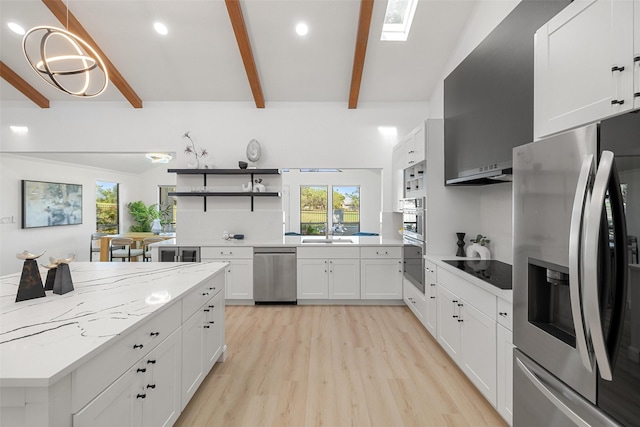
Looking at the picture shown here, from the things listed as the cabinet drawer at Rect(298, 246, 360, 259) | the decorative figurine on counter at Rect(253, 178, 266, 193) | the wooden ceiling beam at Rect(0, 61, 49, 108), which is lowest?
the cabinet drawer at Rect(298, 246, 360, 259)

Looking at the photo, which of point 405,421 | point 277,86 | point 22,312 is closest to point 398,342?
point 405,421

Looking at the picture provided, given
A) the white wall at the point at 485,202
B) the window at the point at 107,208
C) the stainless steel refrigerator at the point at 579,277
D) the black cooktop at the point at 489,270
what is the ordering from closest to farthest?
the stainless steel refrigerator at the point at 579,277
the black cooktop at the point at 489,270
the white wall at the point at 485,202
the window at the point at 107,208

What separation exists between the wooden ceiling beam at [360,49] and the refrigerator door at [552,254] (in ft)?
8.37

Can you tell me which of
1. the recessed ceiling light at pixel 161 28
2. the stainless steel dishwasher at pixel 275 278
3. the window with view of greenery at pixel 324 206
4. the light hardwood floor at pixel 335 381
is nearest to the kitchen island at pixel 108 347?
the light hardwood floor at pixel 335 381

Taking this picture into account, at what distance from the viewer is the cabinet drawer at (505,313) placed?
1.85 metres

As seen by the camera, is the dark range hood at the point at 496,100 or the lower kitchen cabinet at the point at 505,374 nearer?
the lower kitchen cabinet at the point at 505,374

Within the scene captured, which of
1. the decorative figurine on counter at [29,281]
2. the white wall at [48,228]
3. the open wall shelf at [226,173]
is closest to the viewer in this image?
the decorative figurine on counter at [29,281]

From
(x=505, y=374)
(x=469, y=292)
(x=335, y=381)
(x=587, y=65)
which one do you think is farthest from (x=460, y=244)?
(x=587, y=65)

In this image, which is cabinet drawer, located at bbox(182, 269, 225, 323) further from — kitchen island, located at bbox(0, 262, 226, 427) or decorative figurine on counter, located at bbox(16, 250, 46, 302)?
decorative figurine on counter, located at bbox(16, 250, 46, 302)

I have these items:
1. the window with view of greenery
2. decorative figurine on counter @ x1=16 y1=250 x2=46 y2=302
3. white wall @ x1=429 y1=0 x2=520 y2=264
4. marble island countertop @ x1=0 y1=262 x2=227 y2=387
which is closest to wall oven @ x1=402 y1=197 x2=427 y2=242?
white wall @ x1=429 y1=0 x2=520 y2=264

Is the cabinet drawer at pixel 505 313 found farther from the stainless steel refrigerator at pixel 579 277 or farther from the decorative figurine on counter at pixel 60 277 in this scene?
the decorative figurine on counter at pixel 60 277

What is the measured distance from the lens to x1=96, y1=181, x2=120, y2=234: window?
771cm

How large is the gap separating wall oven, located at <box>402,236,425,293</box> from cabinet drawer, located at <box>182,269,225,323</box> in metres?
2.12

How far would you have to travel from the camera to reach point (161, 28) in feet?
12.2
